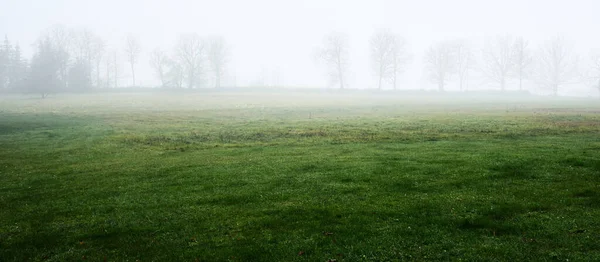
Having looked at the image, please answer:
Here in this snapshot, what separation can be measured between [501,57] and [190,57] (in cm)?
9871

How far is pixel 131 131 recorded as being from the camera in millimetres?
34438

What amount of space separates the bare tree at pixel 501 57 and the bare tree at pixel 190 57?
307ft

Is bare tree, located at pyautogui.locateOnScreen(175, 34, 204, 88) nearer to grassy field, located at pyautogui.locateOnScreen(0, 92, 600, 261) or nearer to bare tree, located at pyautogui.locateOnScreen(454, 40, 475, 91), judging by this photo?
bare tree, located at pyautogui.locateOnScreen(454, 40, 475, 91)

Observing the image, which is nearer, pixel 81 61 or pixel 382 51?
pixel 81 61

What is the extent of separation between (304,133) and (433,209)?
745 inches

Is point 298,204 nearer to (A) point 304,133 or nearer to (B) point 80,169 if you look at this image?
(B) point 80,169

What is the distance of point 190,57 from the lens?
125 meters

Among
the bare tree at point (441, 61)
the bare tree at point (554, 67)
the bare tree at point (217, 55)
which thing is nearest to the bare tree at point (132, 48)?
the bare tree at point (217, 55)

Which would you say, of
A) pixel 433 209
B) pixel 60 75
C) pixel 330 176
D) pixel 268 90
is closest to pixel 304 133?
pixel 330 176

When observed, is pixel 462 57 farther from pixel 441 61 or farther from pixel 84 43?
pixel 84 43

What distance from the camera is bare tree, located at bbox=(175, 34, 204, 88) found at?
403 feet

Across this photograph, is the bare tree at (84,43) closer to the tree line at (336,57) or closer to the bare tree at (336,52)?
the tree line at (336,57)

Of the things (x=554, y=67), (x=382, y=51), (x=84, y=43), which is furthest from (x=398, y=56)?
(x=84, y=43)

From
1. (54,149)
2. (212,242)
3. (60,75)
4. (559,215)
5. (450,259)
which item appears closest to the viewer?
(450,259)
